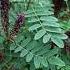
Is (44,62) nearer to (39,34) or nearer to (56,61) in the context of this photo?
(56,61)

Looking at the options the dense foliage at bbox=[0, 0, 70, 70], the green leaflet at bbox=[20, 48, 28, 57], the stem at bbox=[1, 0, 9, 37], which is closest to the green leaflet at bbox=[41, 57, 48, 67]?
the dense foliage at bbox=[0, 0, 70, 70]

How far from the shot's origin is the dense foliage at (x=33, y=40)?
183 centimetres

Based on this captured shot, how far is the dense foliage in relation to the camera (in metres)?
1.83

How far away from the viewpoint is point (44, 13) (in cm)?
201

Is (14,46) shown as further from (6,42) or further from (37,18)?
(37,18)

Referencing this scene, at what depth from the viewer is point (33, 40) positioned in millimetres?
1962

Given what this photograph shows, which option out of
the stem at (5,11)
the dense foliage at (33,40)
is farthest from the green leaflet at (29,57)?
the stem at (5,11)

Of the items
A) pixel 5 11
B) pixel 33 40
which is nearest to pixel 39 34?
pixel 33 40

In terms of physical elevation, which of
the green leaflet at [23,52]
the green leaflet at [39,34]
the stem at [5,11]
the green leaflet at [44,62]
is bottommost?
the green leaflet at [44,62]

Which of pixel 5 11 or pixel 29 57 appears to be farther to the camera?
pixel 29 57

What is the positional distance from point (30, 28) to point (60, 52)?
0.36 metres

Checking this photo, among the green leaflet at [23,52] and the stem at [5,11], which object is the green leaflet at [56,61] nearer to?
the green leaflet at [23,52]

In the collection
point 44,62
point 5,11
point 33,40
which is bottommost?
point 44,62

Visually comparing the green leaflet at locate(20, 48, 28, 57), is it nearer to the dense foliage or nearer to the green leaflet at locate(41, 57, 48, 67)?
the dense foliage
